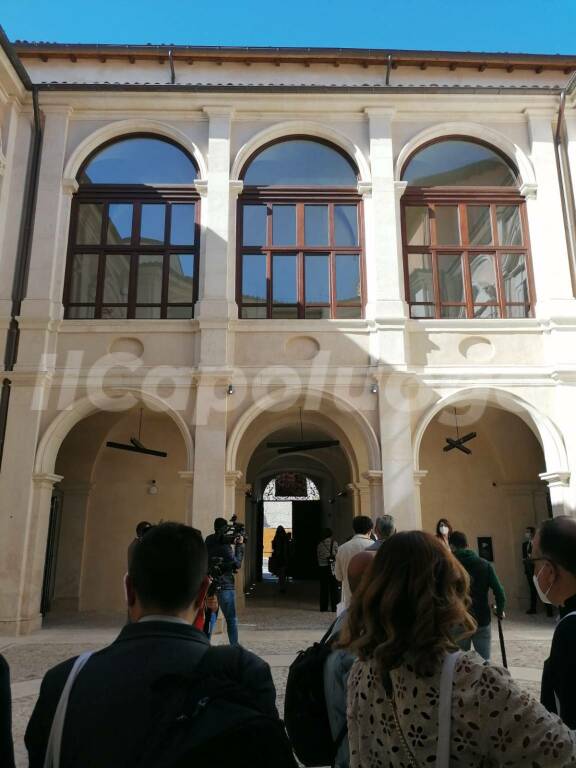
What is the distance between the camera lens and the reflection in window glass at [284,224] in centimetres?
1281

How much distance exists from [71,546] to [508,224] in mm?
11825

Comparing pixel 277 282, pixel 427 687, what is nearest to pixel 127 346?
pixel 277 282

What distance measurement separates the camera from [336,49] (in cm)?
1405

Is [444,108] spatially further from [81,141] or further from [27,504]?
[27,504]

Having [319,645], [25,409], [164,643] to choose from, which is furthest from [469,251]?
[164,643]

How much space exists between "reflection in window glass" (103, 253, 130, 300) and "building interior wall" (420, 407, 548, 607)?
7250 mm

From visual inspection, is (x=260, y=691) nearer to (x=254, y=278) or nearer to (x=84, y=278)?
(x=254, y=278)

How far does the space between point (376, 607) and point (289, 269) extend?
11.3 metres

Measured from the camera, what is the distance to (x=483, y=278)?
42.1 ft

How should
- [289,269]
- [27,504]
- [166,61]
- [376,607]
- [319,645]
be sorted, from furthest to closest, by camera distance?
[166,61] → [289,269] → [27,504] → [319,645] → [376,607]

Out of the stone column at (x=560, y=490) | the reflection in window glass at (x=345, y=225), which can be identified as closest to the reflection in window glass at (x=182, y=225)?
the reflection in window glass at (x=345, y=225)

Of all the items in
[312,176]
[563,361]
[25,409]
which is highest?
[312,176]

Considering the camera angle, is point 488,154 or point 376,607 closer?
point 376,607

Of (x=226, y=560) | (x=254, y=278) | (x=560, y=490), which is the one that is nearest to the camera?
(x=226, y=560)
